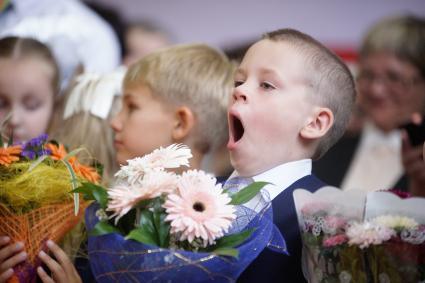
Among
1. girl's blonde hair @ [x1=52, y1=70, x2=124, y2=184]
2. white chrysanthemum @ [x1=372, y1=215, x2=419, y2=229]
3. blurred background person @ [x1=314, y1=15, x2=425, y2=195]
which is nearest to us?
white chrysanthemum @ [x1=372, y1=215, x2=419, y2=229]

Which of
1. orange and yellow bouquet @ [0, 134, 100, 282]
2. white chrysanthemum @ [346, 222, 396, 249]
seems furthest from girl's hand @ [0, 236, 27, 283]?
white chrysanthemum @ [346, 222, 396, 249]

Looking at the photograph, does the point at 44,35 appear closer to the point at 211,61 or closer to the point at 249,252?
the point at 211,61

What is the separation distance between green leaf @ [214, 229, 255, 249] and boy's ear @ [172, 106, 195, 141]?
734 mm

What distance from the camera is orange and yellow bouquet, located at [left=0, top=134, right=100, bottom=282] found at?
167 centimetres

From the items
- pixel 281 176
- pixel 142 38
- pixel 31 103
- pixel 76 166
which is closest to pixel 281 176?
pixel 281 176

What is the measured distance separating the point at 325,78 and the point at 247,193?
0.42 meters

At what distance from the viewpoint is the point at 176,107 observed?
7.07 feet

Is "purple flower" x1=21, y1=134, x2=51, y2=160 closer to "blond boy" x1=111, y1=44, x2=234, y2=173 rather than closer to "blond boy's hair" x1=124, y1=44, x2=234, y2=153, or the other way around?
"blond boy" x1=111, y1=44, x2=234, y2=173

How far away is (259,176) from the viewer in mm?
1689

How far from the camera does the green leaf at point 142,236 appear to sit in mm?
1360

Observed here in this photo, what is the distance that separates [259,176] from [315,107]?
0.68 feet

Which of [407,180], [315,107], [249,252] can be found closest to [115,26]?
[407,180]

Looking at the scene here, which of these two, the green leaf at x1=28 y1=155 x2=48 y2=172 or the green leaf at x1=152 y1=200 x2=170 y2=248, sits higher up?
the green leaf at x1=152 y1=200 x2=170 y2=248

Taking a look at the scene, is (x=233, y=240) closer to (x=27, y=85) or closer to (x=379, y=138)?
(x=27, y=85)
